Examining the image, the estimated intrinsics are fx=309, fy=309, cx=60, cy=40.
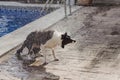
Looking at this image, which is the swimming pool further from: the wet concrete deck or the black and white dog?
the black and white dog

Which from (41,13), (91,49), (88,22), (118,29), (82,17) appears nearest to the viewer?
(91,49)

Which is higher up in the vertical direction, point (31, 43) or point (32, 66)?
point (31, 43)

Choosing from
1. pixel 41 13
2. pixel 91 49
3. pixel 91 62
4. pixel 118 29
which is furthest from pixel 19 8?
pixel 91 62

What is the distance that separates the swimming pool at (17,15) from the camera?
11.3 m

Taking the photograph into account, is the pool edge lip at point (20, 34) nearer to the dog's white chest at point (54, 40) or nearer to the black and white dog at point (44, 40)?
the black and white dog at point (44, 40)

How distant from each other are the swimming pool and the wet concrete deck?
8.47ft

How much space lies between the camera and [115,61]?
6043 mm

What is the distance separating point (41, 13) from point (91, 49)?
5.95 meters

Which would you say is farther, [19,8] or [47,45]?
[19,8]

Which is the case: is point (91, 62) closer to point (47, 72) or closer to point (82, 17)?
point (47, 72)

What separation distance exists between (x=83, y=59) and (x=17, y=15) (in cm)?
704

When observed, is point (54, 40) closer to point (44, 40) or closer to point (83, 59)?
point (44, 40)

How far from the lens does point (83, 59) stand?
6.22 m

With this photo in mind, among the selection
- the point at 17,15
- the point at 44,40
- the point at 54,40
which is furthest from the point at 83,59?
the point at 17,15
